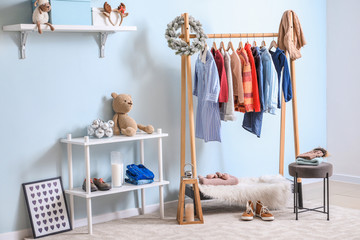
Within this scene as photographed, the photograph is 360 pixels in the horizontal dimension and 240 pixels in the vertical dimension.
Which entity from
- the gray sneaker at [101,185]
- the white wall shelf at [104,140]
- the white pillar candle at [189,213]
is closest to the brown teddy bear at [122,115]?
the white wall shelf at [104,140]

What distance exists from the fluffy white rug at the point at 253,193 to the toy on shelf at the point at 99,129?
0.87m

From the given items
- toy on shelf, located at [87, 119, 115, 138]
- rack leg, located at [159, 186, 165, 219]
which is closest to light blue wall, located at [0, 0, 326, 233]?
toy on shelf, located at [87, 119, 115, 138]

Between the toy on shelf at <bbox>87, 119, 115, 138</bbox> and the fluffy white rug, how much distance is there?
87 centimetres

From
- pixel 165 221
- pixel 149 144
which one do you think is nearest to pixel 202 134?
pixel 149 144

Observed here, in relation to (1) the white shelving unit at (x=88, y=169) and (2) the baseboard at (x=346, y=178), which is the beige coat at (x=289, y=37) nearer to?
(1) the white shelving unit at (x=88, y=169)

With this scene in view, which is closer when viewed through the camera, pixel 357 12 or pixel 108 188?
pixel 108 188

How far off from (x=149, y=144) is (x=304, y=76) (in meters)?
2.02

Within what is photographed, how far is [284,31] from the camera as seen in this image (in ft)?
14.1

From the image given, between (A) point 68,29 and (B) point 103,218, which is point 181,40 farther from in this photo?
(B) point 103,218

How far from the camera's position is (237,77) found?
4.10 m

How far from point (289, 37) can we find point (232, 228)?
170 centimetres

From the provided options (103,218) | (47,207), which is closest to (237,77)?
(103,218)

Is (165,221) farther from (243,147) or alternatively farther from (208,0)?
(208,0)

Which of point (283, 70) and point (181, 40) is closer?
point (181, 40)
